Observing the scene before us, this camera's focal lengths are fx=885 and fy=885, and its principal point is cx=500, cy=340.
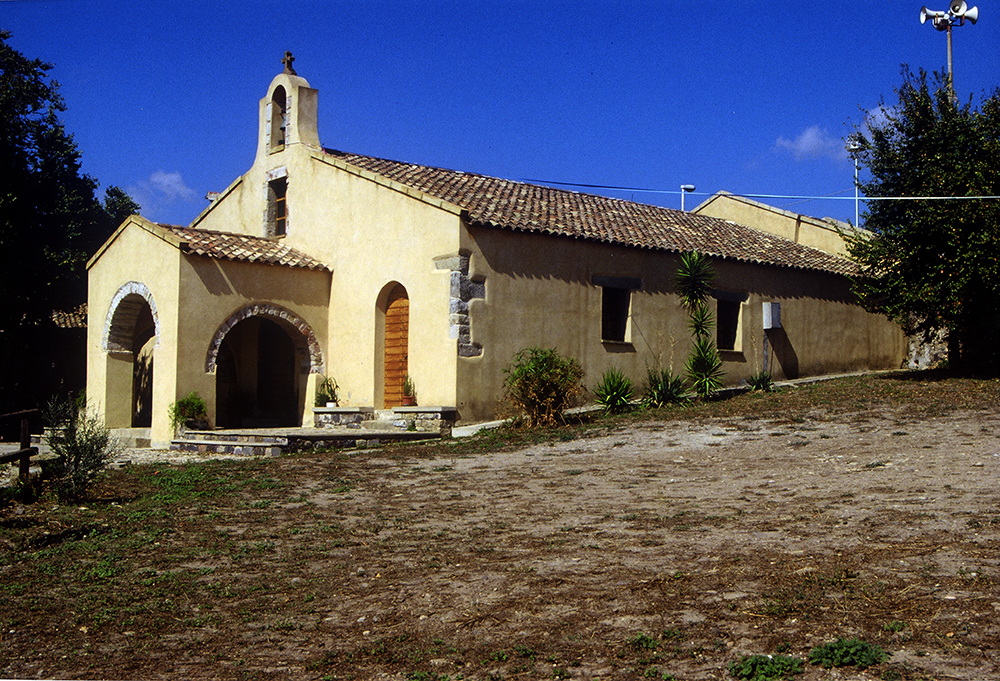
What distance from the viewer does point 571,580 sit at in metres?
5.86

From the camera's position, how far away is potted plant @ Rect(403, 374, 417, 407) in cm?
1677

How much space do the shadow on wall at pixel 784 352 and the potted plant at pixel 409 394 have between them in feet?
30.4

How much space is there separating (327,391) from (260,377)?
2.63 meters

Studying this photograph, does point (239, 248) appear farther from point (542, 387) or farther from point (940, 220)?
point (940, 220)

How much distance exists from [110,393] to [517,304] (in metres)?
8.79

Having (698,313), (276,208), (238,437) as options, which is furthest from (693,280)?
(238,437)

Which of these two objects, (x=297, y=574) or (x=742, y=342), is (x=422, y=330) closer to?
(x=742, y=342)

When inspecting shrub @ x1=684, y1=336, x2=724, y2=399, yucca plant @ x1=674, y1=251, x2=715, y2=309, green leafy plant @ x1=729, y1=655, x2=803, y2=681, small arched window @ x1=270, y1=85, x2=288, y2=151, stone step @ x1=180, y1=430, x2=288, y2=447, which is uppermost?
small arched window @ x1=270, y1=85, x2=288, y2=151

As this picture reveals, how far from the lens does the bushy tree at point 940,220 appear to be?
666 inches

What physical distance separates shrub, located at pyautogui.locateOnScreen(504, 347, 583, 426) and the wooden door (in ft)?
8.96

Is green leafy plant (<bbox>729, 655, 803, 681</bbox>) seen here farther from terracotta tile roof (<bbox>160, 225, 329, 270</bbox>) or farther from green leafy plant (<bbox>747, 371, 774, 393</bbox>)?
green leafy plant (<bbox>747, 371, 774, 393</bbox>)

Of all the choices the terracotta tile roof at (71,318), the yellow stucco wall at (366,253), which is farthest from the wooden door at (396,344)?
the terracotta tile roof at (71,318)

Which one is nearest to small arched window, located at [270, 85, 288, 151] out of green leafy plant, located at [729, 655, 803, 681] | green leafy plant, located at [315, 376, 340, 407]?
green leafy plant, located at [315, 376, 340, 407]

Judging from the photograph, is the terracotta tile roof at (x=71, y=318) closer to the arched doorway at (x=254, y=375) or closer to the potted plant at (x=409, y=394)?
the arched doorway at (x=254, y=375)
